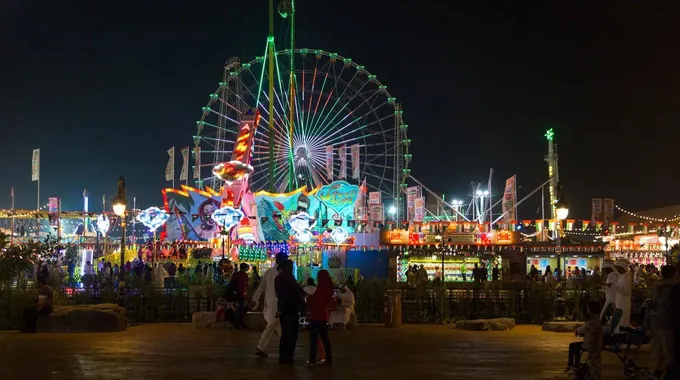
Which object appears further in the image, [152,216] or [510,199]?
[510,199]

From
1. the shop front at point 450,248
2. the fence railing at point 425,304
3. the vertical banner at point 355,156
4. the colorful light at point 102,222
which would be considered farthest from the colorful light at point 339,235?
the fence railing at point 425,304

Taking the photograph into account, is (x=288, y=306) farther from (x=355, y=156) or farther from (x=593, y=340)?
(x=355, y=156)

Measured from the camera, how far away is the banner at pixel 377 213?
4997cm

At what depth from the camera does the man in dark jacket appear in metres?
12.8

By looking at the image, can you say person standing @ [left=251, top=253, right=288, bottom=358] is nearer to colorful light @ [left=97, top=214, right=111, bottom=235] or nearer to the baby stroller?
the baby stroller

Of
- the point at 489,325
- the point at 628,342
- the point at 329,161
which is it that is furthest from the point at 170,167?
the point at 628,342

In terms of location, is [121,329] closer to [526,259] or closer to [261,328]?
[261,328]

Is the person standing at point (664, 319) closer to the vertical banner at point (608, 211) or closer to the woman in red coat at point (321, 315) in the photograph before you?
the woman in red coat at point (321, 315)

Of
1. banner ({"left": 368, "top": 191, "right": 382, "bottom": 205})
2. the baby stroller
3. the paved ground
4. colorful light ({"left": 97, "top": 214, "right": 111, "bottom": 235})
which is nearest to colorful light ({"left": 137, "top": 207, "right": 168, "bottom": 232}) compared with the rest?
colorful light ({"left": 97, "top": 214, "right": 111, "bottom": 235})

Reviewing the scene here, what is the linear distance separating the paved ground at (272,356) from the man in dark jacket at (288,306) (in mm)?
313

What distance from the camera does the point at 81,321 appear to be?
18.6 m

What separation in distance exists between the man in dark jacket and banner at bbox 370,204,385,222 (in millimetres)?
36864

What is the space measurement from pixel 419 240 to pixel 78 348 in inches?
1275

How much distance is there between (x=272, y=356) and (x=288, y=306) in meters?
1.62
